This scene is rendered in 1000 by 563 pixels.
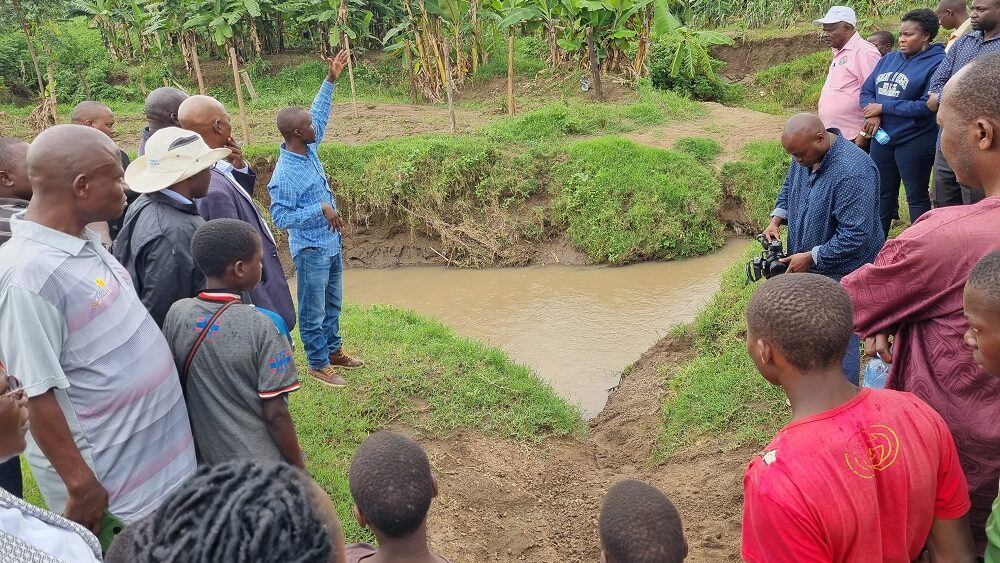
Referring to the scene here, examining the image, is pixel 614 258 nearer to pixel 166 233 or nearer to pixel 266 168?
pixel 266 168

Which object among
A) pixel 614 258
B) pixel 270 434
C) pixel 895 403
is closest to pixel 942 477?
pixel 895 403

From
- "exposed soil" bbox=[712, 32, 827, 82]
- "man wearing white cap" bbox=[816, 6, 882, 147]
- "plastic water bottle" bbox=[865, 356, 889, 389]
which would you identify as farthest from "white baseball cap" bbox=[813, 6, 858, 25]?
"exposed soil" bbox=[712, 32, 827, 82]

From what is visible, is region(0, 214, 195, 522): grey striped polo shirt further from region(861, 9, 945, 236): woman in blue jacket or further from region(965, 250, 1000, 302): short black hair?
region(861, 9, 945, 236): woman in blue jacket

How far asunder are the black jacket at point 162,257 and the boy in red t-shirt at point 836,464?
91.8 inches

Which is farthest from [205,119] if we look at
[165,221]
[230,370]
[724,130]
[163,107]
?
[724,130]

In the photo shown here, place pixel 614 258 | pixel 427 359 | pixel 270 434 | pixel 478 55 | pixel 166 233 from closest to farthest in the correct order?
1. pixel 270 434
2. pixel 166 233
3. pixel 427 359
4. pixel 614 258
5. pixel 478 55

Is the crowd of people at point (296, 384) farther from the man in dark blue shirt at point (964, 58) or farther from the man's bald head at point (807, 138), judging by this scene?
the man in dark blue shirt at point (964, 58)

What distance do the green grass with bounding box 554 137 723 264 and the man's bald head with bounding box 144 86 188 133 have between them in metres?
5.88

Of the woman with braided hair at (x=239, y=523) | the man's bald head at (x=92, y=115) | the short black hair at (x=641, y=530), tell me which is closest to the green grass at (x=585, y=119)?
the man's bald head at (x=92, y=115)

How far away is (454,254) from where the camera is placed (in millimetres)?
9977

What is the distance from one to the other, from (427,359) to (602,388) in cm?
159

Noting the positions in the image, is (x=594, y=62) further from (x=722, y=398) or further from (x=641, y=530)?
(x=641, y=530)

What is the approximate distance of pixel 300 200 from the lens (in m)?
4.95

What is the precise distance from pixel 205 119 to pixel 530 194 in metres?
6.28
